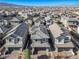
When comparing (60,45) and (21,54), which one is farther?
(60,45)

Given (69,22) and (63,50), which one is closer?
(63,50)

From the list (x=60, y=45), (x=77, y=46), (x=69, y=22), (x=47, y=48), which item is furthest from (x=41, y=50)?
(x=69, y=22)

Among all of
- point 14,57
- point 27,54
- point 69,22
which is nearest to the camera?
point 27,54

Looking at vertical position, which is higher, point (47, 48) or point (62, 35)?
point (62, 35)

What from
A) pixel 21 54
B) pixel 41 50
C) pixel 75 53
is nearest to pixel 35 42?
pixel 41 50

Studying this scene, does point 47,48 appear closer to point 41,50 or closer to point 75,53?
point 41,50

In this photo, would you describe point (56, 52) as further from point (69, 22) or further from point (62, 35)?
point (69, 22)

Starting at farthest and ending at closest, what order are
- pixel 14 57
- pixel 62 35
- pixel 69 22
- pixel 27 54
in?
pixel 69 22, pixel 62 35, pixel 14 57, pixel 27 54

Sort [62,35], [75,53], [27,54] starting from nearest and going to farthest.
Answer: [27,54] < [75,53] < [62,35]

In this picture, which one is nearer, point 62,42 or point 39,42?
point 62,42
